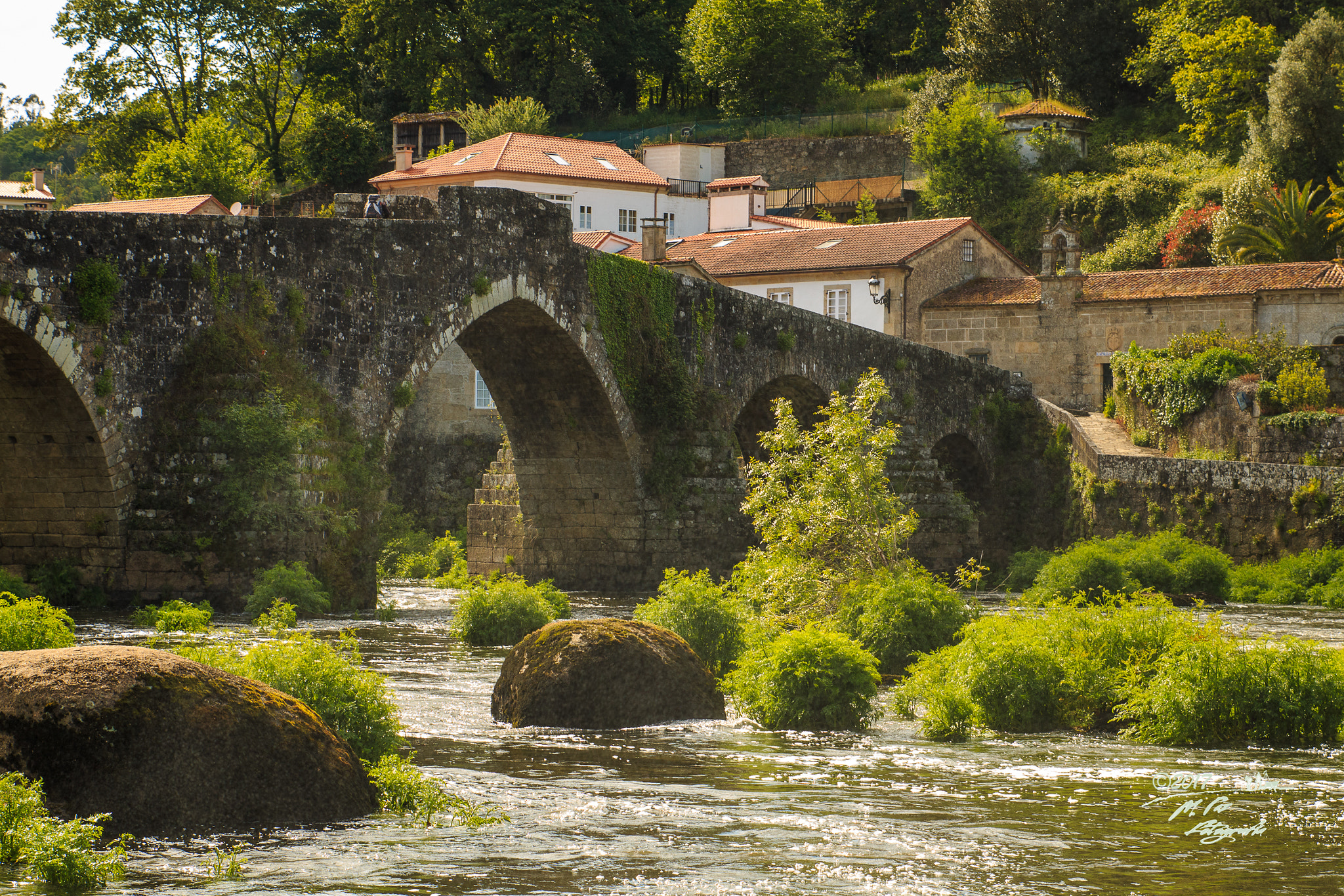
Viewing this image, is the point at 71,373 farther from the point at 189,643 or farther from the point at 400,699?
the point at 189,643

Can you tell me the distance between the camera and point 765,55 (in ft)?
228

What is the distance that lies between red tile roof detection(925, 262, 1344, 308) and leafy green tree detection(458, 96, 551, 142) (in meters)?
23.0

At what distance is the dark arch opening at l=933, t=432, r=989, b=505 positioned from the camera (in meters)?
37.2

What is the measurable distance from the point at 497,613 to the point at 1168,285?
90.4ft

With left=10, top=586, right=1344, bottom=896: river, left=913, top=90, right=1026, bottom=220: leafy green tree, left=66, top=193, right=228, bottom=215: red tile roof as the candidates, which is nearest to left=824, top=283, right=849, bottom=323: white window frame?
left=913, top=90, right=1026, bottom=220: leafy green tree

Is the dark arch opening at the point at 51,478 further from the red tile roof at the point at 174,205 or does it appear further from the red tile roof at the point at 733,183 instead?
the red tile roof at the point at 733,183

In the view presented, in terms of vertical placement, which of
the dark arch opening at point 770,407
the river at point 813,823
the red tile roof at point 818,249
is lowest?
the river at point 813,823

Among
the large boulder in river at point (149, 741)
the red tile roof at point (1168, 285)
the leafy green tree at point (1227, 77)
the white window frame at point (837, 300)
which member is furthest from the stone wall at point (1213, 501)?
the large boulder in river at point (149, 741)

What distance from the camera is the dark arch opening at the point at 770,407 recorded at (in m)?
31.9

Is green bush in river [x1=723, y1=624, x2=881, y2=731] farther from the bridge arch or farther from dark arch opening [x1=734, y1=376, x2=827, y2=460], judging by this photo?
dark arch opening [x1=734, y1=376, x2=827, y2=460]

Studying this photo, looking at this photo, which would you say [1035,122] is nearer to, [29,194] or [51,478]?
[29,194]

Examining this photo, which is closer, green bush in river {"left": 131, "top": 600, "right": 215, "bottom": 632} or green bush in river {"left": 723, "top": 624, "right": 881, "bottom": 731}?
green bush in river {"left": 723, "top": 624, "right": 881, "bottom": 731}

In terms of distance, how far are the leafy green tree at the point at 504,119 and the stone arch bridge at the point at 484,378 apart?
30031 mm

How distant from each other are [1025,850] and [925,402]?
2720cm
